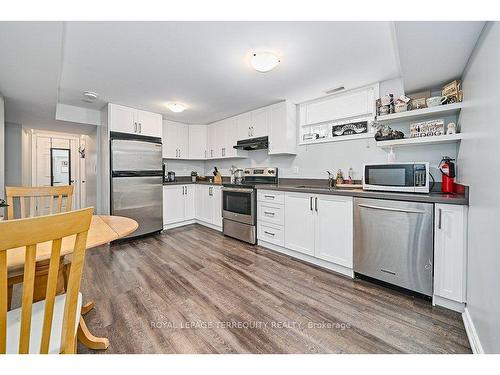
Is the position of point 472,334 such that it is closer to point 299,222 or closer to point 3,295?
point 299,222

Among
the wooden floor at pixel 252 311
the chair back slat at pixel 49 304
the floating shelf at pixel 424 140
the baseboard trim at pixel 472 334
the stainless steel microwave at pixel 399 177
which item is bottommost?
the wooden floor at pixel 252 311

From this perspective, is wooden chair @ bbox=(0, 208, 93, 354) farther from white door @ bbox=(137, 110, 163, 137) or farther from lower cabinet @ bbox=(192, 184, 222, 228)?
white door @ bbox=(137, 110, 163, 137)

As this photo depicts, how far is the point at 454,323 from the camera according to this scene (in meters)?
1.57

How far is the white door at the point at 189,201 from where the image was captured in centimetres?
452

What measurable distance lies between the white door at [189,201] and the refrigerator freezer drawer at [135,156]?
31.6 inches

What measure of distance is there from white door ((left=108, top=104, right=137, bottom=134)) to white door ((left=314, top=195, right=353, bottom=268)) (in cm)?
318

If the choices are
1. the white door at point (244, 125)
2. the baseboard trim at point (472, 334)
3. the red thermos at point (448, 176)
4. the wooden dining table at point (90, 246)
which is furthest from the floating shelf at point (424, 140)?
the wooden dining table at point (90, 246)

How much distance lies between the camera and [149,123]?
12.6 ft

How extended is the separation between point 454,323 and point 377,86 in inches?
95.4

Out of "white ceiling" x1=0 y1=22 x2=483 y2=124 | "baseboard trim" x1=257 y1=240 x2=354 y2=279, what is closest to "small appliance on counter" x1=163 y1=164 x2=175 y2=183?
"white ceiling" x1=0 y1=22 x2=483 y2=124

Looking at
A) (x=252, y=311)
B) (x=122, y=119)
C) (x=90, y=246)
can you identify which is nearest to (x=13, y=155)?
(x=122, y=119)

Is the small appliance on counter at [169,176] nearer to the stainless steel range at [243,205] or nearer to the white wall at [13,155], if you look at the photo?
the stainless steel range at [243,205]
